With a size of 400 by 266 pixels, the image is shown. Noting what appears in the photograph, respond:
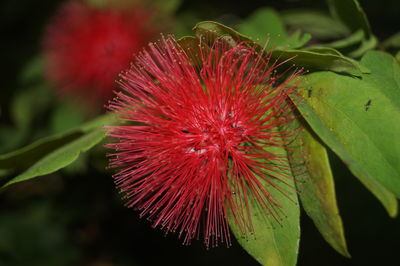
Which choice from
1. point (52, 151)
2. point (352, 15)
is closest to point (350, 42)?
point (352, 15)

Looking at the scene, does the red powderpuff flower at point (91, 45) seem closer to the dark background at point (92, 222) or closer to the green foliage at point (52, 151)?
the dark background at point (92, 222)

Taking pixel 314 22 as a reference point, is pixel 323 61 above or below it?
below

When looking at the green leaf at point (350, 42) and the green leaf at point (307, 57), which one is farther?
the green leaf at point (350, 42)

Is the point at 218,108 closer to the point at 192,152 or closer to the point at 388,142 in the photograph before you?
the point at 192,152

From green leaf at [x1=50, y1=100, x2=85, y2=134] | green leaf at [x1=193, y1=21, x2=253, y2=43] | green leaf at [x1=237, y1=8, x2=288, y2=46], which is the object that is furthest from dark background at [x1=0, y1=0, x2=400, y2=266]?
green leaf at [x1=193, y1=21, x2=253, y2=43]

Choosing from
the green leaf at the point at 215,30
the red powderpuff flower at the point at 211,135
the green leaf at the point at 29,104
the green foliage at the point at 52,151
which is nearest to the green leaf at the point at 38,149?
the green foliage at the point at 52,151

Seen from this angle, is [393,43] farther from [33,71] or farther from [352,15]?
[33,71]

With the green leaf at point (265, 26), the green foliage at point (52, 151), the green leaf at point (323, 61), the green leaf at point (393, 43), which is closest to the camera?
the green leaf at point (323, 61)
